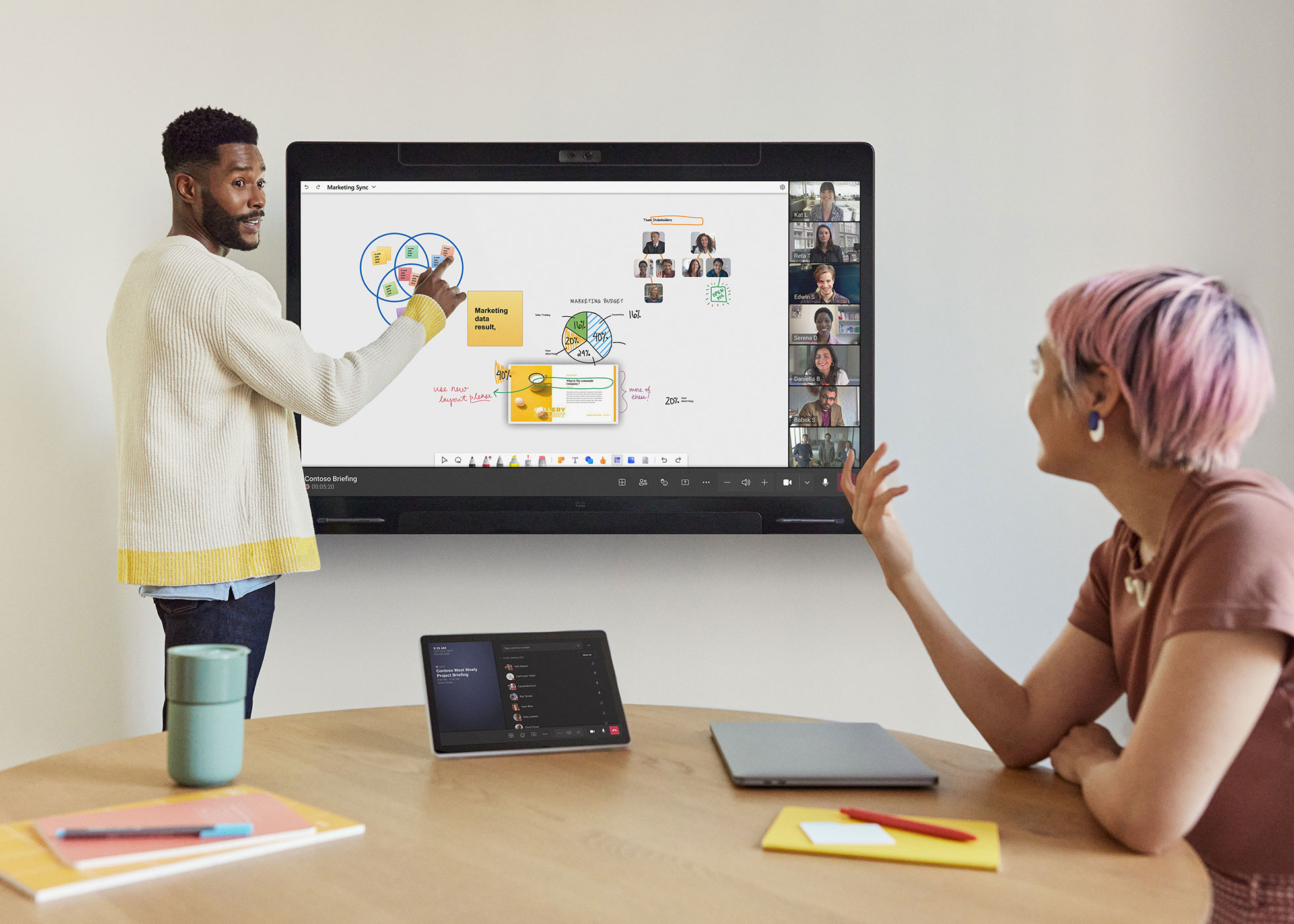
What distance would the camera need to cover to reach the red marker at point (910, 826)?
934 mm

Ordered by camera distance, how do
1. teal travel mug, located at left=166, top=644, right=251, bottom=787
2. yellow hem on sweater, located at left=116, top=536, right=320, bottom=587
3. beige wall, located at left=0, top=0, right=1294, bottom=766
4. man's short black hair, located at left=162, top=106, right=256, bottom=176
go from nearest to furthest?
1. teal travel mug, located at left=166, top=644, right=251, bottom=787
2. yellow hem on sweater, located at left=116, top=536, right=320, bottom=587
3. man's short black hair, located at left=162, top=106, right=256, bottom=176
4. beige wall, located at left=0, top=0, right=1294, bottom=766

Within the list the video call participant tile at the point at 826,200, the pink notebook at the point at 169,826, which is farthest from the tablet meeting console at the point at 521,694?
the video call participant tile at the point at 826,200

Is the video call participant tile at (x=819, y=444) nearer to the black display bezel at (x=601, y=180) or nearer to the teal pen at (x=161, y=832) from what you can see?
the black display bezel at (x=601, y=180)

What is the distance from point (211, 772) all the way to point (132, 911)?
0.97ft

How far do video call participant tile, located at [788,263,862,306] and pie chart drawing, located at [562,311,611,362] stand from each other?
467 mm

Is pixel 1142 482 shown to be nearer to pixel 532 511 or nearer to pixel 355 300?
pixel 532 511

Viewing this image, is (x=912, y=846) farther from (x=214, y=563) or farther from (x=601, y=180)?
(x=601, y=180)

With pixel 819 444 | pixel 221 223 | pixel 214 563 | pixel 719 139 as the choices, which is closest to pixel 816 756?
pixel 214 563

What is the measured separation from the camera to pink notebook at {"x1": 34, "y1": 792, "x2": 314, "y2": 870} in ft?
2.81

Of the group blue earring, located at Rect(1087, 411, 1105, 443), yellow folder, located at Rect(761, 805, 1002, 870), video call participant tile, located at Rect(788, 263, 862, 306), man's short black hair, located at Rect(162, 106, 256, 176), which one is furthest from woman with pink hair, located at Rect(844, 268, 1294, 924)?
man's short black hair, located at Rect(162, 106, 256, 176)

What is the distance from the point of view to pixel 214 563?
190 centimetres

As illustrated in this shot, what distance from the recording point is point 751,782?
3.61 feet

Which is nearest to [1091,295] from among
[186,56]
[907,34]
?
[907,34]

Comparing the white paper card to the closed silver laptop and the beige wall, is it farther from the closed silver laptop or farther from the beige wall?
the beige wall
